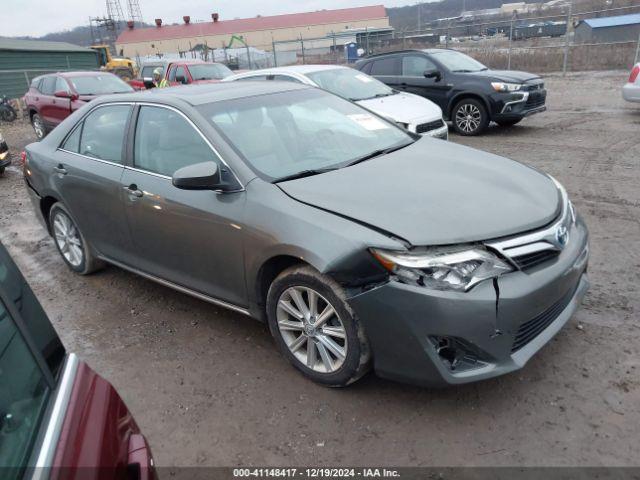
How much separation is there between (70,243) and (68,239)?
0.14 feet

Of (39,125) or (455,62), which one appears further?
(39,125)

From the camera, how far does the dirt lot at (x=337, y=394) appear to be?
253cm

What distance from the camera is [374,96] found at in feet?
27.8

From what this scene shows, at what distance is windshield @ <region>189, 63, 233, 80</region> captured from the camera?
14141 millimetres

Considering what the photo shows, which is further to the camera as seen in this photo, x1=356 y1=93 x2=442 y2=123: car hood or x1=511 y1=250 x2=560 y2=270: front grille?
x1=356 y1=93 x2=442 y2=123: car hood

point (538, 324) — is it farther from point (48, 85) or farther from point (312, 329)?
point (48, 85)

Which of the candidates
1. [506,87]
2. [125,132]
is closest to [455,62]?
[506,87]

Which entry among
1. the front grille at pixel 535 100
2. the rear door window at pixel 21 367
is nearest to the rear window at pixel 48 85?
the front grille at pixel 535 100

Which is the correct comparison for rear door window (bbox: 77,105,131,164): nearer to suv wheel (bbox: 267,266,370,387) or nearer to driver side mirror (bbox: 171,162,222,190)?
driver side mirror (bbox: 171,162,222,190)

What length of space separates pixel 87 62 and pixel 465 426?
36.2 meters

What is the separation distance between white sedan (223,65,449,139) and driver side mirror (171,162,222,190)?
4.98 metres

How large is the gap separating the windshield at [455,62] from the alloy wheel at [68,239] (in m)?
8.13

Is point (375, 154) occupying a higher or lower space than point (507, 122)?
higher

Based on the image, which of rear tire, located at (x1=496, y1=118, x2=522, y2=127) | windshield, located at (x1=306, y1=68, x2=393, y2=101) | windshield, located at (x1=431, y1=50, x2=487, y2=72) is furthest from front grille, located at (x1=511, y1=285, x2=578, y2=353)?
windshield, located at (x1=431, y1=50, x2=487, y2=72)
